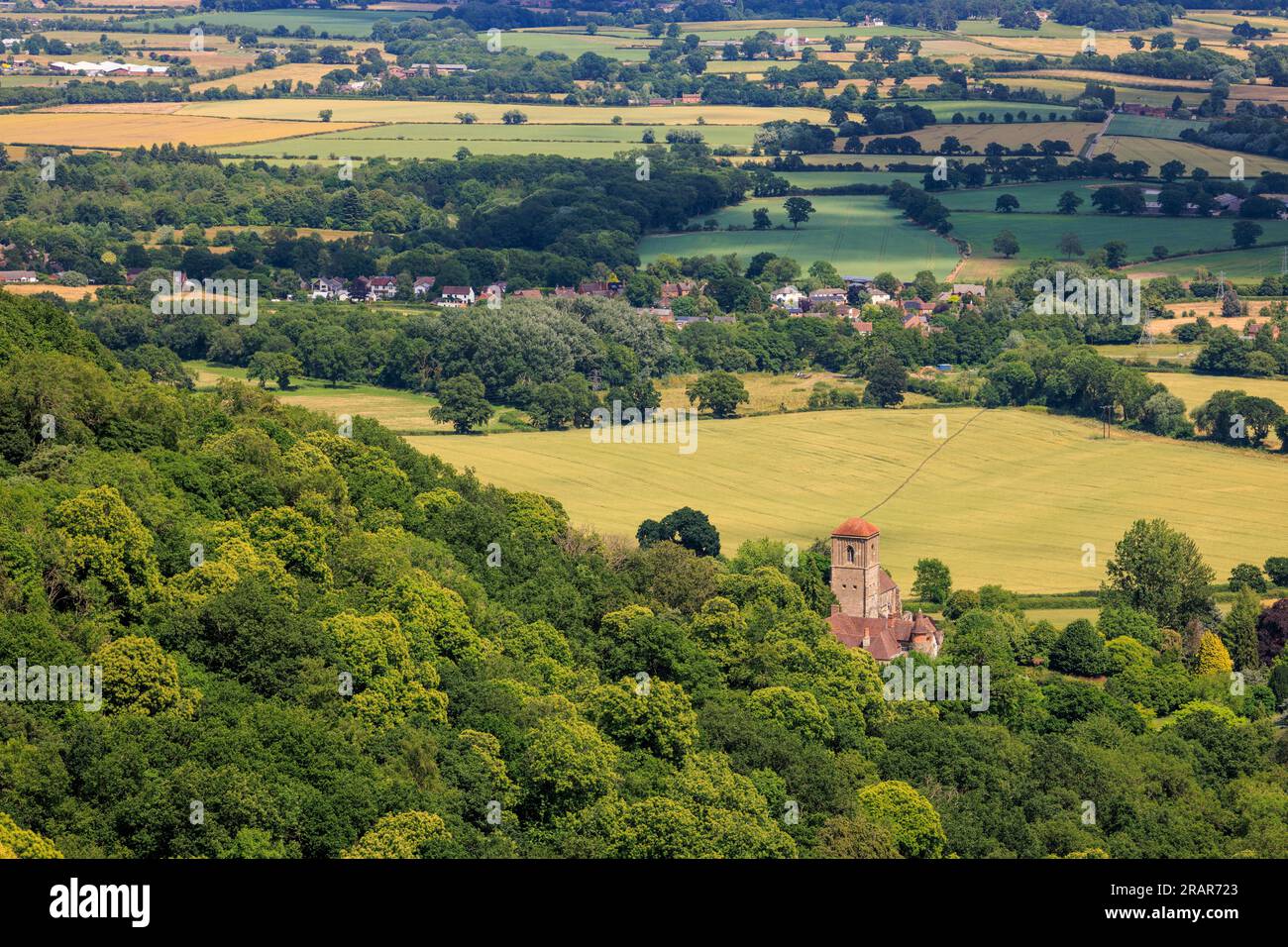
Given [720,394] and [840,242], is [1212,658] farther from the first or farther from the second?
[840,242]

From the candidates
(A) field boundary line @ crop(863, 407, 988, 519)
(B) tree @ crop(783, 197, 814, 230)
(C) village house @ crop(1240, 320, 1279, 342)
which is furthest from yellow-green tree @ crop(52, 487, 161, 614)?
(B) tree @ crop(783, 197, 814, 230)

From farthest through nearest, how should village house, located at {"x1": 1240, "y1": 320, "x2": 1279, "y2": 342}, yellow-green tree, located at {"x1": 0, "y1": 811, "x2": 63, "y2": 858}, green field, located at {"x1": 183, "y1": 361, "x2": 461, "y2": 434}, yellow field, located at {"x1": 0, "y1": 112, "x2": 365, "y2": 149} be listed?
yellow field, located at {"x1": 0, "y1": 112, "x2": 365, "y2": 149}, village house, located at {"x1": 1240, "y1": 320, "x2": 1279, "y2": 342}, green field, located at {"x1": 183, "y1": 361, "x2": 461, "y2": 434}, yellow-green tree, located at {"x1": 0, "y1": 811, "x2": 63, "y2": 858}

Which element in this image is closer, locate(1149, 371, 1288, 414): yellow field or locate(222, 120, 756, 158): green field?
locate(1149, 371, 1288, 414): yellow field

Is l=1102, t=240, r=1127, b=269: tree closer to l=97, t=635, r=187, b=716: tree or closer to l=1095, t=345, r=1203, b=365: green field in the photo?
l=1095, t=345, r=1203, b=365: green field

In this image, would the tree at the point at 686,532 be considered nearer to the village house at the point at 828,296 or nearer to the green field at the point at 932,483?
the green field at the point at 932,483

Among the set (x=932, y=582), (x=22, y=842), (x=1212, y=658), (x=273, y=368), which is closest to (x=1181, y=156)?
(x=273, y=368)
